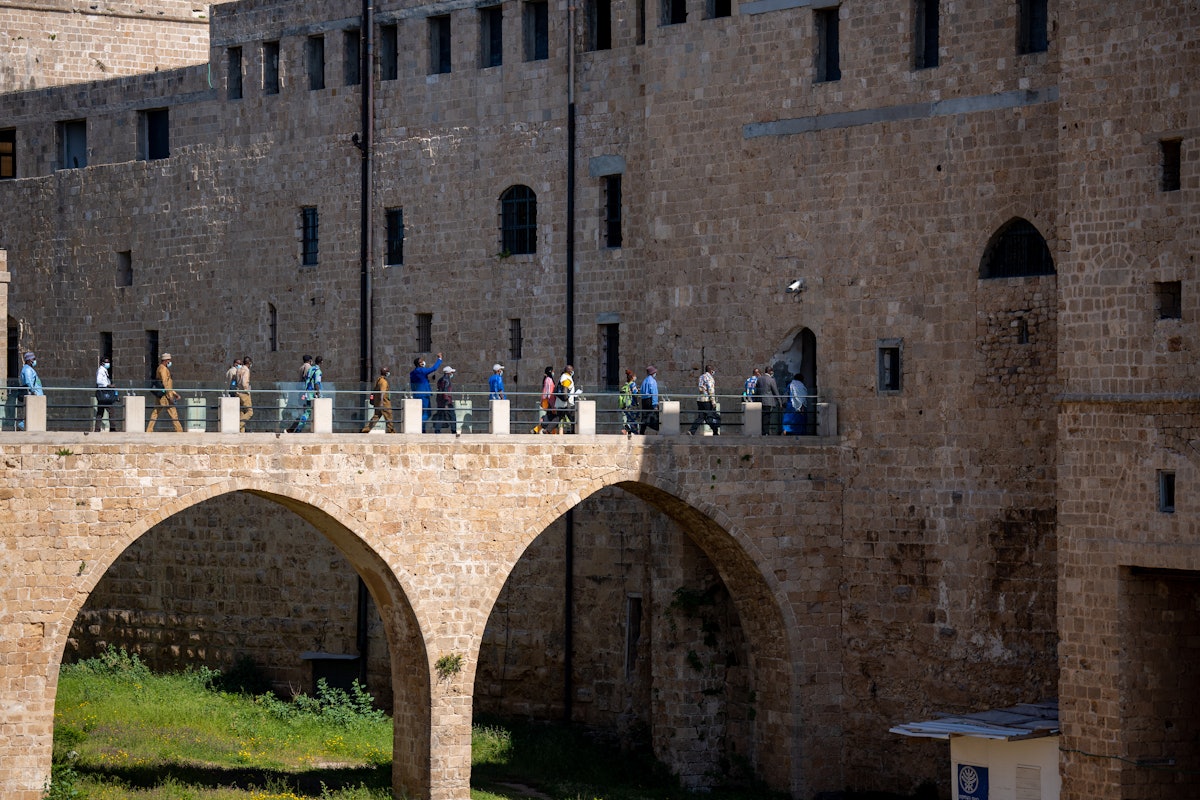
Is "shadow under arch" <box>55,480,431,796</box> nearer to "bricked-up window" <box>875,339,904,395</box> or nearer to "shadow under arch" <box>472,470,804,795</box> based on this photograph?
"shadow under arch" <box>472,470,804,795</box>

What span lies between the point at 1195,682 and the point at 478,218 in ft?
43.6

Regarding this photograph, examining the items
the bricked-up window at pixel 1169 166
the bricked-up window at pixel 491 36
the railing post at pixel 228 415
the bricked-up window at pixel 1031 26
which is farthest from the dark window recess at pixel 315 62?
the bricked-up window at pixel 1169 166

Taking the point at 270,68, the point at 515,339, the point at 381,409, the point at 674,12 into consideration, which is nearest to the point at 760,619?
the point at 381,409

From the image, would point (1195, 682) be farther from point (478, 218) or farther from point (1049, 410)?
point (478, 218)

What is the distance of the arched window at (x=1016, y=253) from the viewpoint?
2603 cm

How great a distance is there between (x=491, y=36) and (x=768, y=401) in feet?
26.9

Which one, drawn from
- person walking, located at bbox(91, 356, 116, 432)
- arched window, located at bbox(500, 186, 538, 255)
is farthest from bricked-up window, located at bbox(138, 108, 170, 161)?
person walking, located at bbox(91, 356, 116, 432)

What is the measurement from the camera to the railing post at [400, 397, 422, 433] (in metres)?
24.8

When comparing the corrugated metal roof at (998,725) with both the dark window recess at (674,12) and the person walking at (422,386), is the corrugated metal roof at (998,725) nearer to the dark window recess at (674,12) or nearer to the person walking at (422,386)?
the person walking at (422,386)

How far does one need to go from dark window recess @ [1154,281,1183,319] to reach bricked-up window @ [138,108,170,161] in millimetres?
19340

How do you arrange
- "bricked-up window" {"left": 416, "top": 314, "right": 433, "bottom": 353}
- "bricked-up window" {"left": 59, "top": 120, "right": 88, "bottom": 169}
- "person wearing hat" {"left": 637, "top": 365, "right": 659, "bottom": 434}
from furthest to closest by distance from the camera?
"bricked-up window" {"left": 59, "top": 120, "right": 88, "bottom": 169}
"bricked-up window" {"left": 416, "top": 314, "right": 433, "bottom": 353}
"person wearing hat" {"left": 637, "top": 365, "right": 659, "bottom": 434}

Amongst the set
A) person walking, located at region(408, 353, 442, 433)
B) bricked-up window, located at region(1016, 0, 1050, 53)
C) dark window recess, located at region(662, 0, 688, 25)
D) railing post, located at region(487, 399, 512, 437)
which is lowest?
railing post, located at region(487, 399, 512, 437)

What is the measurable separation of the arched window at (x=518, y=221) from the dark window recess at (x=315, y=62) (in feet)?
14.2

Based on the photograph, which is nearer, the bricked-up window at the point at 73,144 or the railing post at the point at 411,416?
the railing post at the point at 411,416
